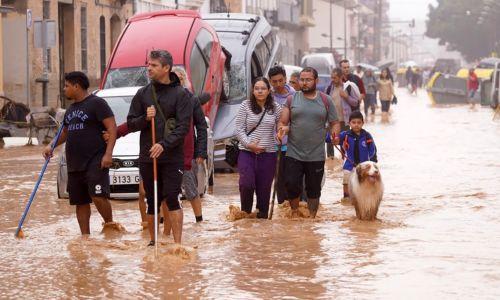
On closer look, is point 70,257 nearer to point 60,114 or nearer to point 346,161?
point 346,161

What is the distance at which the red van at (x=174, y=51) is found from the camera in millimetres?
20594

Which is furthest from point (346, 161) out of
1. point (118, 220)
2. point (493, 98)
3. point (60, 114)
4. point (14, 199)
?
point (493, 98)

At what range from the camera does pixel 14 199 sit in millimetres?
16453

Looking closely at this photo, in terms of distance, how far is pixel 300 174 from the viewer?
520 inches

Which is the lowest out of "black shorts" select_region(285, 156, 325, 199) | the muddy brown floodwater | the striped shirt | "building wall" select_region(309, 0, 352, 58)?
the muddy brown floodwater

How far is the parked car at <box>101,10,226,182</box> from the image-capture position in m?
20.6

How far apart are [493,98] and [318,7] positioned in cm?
7547

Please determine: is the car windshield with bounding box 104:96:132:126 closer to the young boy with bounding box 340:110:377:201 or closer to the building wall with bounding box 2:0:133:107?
the young boy with bounding box 340:110:377:201

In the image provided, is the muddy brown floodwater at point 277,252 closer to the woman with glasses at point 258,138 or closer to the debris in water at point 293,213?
the debris in water at point 293,213

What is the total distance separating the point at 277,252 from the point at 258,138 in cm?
222

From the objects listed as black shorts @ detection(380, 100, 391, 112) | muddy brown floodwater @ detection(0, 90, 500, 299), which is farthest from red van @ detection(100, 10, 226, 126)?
black shorts @ detection(380, 100, 391, 112)

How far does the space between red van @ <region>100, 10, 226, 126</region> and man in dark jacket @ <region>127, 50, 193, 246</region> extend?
30.2ft

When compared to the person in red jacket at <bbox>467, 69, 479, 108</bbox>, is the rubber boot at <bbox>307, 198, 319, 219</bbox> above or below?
below

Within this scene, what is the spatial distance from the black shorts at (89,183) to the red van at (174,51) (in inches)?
334
